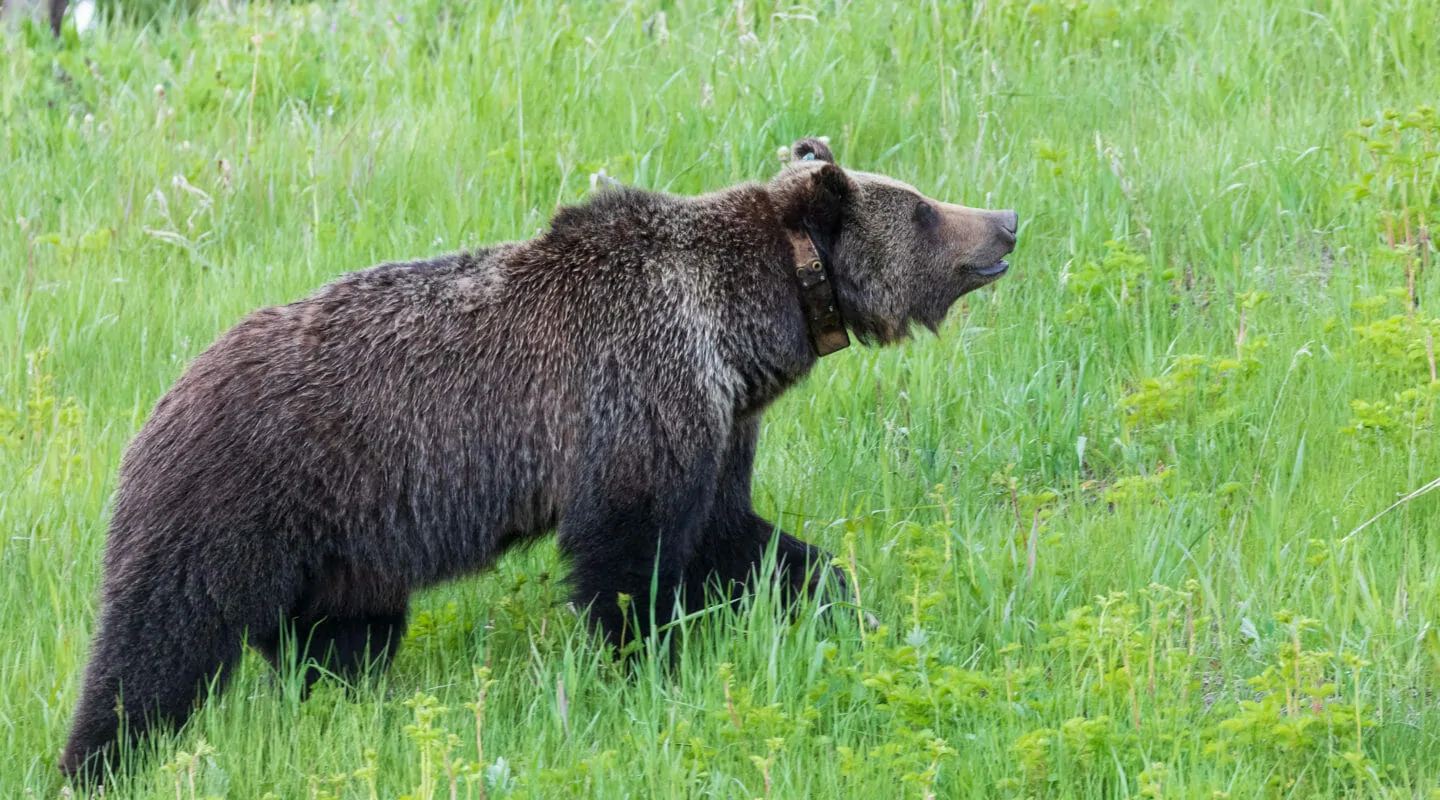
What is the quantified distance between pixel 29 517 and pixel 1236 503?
14.3 feet

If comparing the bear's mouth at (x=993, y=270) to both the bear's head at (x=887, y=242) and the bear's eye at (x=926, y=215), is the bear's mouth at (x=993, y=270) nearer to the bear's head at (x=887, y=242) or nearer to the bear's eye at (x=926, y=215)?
the bear's head at (x=887, y=242)

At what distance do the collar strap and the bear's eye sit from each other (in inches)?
16.3

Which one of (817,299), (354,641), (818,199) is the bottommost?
(354,641)

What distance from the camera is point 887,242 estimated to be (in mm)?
Answer: 5578

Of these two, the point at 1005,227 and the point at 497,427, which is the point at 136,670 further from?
the point at 1005,227

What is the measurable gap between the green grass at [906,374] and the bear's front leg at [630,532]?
170 mm

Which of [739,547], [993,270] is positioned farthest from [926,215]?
[739,547]

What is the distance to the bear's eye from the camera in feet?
18.5

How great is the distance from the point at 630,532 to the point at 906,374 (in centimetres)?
208

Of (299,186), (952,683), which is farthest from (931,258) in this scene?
(299,186)

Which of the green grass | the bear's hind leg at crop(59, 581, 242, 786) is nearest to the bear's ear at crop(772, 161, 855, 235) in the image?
the green grass

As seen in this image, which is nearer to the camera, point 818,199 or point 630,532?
point 630,532

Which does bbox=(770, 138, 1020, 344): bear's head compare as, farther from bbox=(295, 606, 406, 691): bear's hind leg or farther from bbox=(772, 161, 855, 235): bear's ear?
bbox=(295, 606, 406, 691): bear's hind leg

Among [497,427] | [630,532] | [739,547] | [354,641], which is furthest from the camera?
[739,547]
